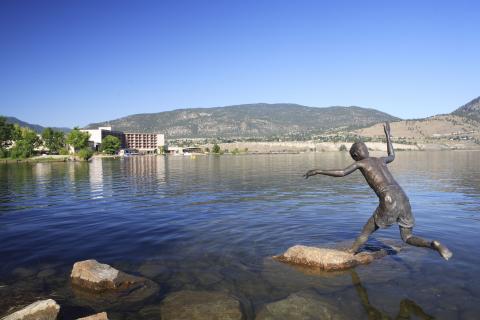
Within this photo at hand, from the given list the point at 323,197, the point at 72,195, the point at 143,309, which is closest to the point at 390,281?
the point at 143,309

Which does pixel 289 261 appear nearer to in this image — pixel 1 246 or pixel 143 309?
pixel 143 309

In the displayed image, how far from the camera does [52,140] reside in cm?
16450

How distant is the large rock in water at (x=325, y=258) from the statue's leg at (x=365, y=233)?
9.5 inches

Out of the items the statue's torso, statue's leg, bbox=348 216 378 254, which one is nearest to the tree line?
statue's leg, bbox=348 216 378 254

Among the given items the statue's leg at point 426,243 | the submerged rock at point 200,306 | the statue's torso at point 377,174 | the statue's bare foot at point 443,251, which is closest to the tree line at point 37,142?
the submerged rock at point 200,306

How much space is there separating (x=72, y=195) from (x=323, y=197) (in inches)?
869

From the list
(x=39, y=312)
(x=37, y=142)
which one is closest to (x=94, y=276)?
(x=39, y=312)

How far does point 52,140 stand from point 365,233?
17562cm

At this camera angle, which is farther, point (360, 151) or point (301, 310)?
point (360, 151)

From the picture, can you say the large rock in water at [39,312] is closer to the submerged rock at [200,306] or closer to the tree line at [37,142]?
the submerged rock at [200,306]

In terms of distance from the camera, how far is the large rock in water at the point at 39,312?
8.10 m

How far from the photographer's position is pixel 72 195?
111ft

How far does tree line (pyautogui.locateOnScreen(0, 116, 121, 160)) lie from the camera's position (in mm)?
138000

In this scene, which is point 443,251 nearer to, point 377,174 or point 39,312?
point 377,174
